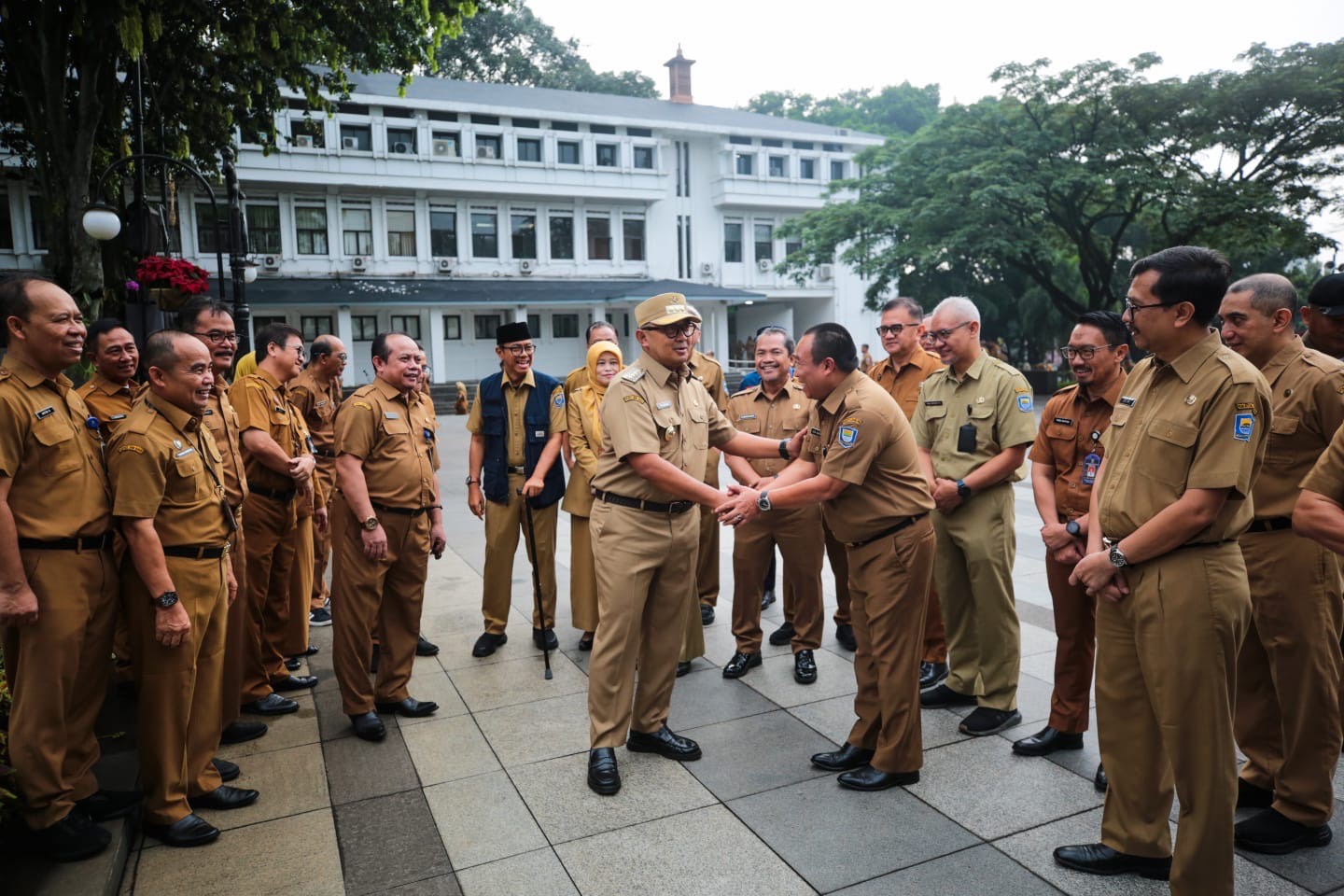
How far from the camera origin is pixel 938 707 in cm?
446

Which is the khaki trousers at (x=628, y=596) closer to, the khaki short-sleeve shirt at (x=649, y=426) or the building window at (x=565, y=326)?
the khaki short-sleeve shirt at (x=649, y=426)

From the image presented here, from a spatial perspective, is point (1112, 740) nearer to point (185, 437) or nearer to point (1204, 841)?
point (1204, 841)

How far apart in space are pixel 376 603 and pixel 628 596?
4.53ft

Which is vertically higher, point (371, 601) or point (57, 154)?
point (57, 154)

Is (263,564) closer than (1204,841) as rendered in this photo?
No

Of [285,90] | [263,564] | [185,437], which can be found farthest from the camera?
[285,90]

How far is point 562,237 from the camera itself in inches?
1325

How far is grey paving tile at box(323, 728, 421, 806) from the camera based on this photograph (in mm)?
3703

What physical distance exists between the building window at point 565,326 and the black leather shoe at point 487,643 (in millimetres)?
→ 28876

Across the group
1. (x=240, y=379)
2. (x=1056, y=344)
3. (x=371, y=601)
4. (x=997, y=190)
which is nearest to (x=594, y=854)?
(x=371, y=601)

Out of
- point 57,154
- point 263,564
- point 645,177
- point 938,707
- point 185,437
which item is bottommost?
point 938,707

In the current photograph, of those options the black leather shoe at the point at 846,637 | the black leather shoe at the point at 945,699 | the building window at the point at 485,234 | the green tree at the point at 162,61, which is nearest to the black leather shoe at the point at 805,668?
the black leather shoe at the point at 846,637

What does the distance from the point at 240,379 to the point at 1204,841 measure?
15.4 ft

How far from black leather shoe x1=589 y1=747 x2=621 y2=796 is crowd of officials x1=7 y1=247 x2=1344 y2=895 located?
11 mm
